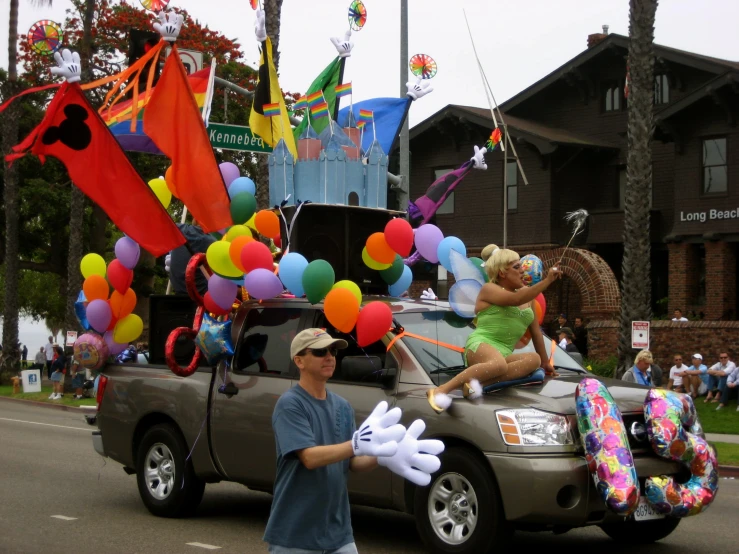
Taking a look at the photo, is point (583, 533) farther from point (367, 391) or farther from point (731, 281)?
point (731, 281)

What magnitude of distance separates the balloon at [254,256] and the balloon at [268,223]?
98cm

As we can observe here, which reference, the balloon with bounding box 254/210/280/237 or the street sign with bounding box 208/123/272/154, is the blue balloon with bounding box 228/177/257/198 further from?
the street sign with bounding box 208/123/272/154

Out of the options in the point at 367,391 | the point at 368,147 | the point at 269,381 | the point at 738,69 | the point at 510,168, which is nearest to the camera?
the point at 367,391

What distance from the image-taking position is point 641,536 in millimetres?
8484

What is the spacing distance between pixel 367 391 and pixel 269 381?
965 millimetres

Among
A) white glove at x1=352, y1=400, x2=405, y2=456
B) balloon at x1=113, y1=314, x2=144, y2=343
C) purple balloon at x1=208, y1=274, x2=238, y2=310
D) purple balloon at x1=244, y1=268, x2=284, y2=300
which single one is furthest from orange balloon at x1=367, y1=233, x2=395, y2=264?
white glove at x1=352, y1=400, x2=405, y2=456

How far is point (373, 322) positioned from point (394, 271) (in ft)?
6.81

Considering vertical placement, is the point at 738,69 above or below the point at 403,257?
above

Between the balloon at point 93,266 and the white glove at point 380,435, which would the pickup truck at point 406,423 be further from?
the white glove at point 380,435

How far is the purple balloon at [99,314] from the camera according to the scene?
1017cm

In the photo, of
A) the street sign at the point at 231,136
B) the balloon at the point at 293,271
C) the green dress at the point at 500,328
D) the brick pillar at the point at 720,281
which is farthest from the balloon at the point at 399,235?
the brick pillar at the point at 720,281

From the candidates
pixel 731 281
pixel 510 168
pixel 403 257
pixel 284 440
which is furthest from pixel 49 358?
pixel 284 440

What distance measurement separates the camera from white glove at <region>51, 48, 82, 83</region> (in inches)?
368

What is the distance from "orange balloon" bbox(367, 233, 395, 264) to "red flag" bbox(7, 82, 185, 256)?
163 centimetres
